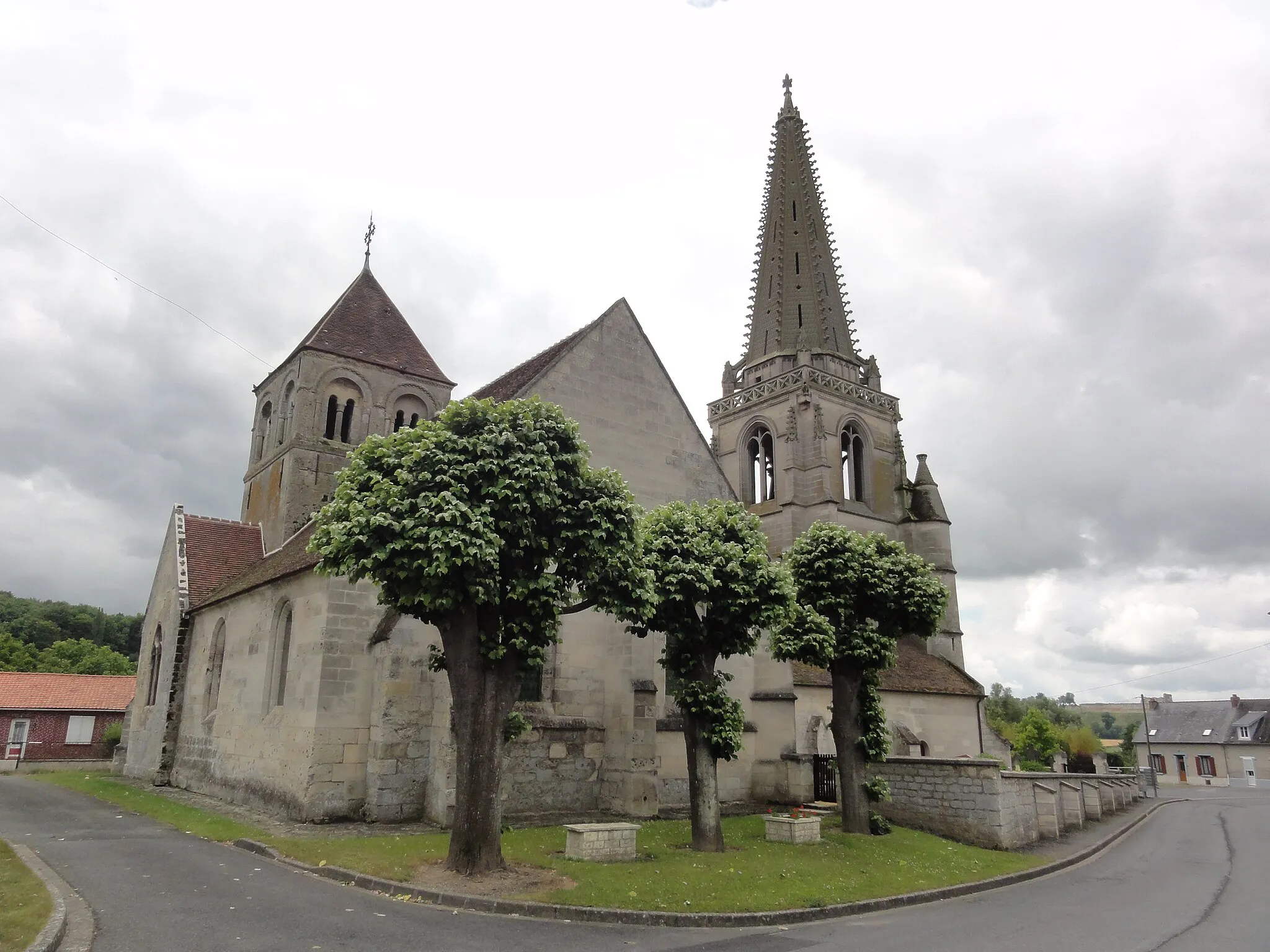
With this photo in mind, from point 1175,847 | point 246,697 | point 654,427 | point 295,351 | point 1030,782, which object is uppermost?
point 295,351

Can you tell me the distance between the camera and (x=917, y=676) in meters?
35.2

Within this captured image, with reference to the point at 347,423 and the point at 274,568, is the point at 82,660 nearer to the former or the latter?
the point at 347,423

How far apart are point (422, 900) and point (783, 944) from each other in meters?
4.65

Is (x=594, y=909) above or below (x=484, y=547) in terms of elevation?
below

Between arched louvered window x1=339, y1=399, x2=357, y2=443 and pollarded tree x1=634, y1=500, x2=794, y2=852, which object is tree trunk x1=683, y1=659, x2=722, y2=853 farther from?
arched louvered window x1=339, y1=399, x2=357, y2=443

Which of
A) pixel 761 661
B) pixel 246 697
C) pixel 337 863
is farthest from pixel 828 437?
pixel 337 863

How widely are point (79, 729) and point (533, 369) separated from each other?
3420cm

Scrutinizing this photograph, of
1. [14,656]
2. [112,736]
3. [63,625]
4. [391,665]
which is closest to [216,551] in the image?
[112,736]

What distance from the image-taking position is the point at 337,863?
12352 millimetres

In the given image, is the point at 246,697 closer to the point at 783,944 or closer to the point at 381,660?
the point at 381,660

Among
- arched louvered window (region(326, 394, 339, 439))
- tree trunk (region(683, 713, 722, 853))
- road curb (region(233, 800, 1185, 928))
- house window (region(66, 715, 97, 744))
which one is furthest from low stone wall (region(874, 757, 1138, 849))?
house window (region(66, 715, 97, 744))

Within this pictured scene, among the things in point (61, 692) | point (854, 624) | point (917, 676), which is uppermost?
point (854, 624)

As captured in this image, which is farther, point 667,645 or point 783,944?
point 667,645

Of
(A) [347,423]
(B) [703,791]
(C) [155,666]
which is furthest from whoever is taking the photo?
(A) [347,423]
